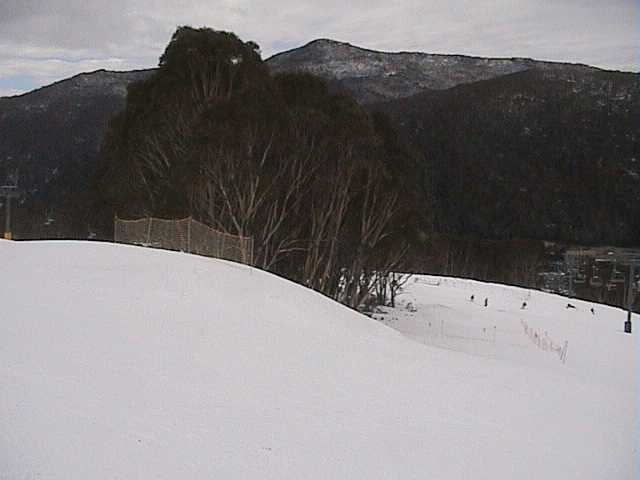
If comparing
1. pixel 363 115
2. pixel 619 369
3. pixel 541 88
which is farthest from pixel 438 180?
pixel 619 369

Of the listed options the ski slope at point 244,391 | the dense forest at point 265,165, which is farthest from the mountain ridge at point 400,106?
the ski slope at point 244,391

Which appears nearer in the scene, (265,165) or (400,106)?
(265,165)

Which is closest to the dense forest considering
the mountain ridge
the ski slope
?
the mountain ridge

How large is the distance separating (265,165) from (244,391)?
34.6ft

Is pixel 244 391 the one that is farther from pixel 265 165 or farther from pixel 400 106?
pixel 400 106

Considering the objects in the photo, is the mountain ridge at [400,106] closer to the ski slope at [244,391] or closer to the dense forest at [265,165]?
the dense forest at [265,165]

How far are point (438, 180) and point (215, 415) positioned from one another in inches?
2043

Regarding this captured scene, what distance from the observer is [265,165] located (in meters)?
16.6

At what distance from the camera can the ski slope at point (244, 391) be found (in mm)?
5238

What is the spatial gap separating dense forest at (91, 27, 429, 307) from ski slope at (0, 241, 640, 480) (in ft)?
17.3

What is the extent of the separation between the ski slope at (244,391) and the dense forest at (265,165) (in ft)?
17.3

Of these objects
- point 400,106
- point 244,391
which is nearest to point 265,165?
point 244,391

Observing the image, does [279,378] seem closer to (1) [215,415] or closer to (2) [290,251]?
(1) [215,415]

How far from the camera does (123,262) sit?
1066cm
